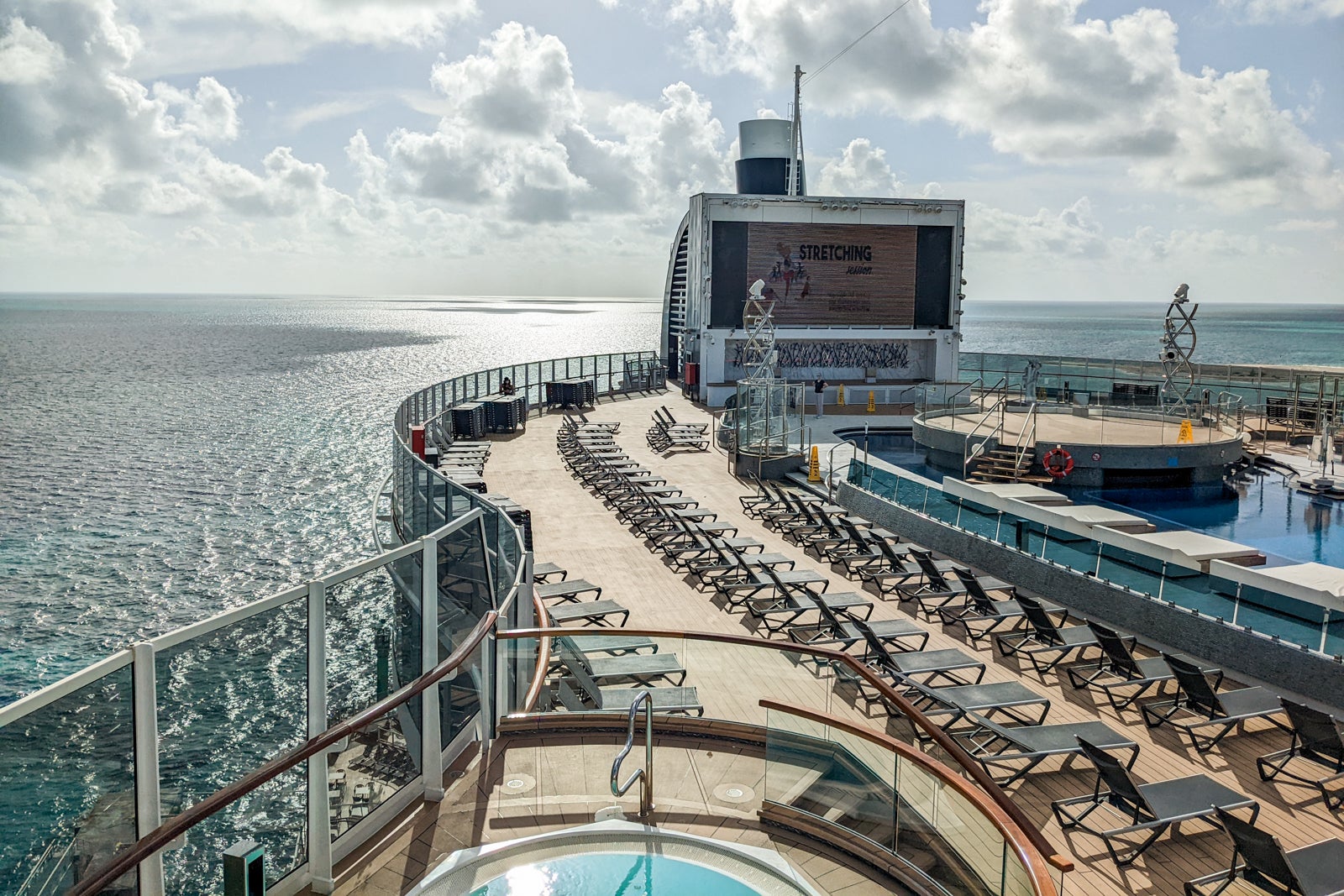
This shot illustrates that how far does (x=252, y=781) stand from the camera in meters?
4.06

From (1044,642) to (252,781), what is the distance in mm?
8368

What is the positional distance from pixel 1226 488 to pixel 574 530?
12.5 metres

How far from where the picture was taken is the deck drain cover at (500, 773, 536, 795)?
562cm

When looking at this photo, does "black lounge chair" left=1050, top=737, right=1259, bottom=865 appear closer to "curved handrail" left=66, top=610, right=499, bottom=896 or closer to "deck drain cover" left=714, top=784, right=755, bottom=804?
"deck drain cover" left=714, top=784, right=755, bottom=804

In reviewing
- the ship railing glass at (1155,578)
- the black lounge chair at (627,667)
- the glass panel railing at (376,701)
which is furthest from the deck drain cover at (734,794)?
the ship railing glass at (1155,578)

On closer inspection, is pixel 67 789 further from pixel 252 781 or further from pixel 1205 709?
pixel 1205 709

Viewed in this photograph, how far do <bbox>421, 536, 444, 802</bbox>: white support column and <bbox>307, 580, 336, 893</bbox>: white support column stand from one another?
2.44 ft

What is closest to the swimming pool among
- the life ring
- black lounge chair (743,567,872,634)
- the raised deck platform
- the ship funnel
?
black lounge chair (743,567,872,634)

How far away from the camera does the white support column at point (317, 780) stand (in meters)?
4.63

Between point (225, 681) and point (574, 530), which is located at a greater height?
point (225, 681)

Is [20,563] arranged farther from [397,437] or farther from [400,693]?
[400,693]

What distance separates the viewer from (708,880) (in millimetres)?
5137

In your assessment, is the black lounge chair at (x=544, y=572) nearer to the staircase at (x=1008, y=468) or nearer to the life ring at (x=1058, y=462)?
the staircase at (x=1008, y=468)

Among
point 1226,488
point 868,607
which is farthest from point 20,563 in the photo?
point 1226,488
